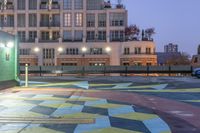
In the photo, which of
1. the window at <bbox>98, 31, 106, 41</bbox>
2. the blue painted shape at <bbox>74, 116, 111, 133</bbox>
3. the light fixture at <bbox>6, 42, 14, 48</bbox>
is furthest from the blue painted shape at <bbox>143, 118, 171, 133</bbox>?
the window at <bbox>98, 31, 106, 41</bbox>

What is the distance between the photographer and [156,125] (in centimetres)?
1062

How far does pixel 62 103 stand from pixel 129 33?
6799 centimetres

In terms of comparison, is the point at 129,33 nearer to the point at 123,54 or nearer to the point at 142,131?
the point at 123,54

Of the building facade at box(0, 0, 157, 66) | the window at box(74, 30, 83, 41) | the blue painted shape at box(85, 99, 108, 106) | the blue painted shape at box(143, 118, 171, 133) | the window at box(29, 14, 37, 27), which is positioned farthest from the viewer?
the window at box(29, 14, 37, 27)

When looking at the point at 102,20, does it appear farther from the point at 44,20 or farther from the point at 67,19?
the point at 44,20

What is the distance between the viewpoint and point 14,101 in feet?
52.2

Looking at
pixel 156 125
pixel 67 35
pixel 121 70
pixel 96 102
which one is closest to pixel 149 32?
pixel 67 35

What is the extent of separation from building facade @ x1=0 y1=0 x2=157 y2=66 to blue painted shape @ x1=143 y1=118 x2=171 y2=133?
7003 cm

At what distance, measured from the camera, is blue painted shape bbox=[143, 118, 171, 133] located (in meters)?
9.96

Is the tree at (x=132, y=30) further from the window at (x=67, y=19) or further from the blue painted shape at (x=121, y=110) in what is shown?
the blue painted shape at (x=121, y=110)

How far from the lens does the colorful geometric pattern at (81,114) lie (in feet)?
32.9

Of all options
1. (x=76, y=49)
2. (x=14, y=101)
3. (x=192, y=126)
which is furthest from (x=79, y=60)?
(x=192, y=126)

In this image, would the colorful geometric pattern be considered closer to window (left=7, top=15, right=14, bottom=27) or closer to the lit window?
the lit window

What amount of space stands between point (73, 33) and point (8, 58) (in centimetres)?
Answer: 6302
